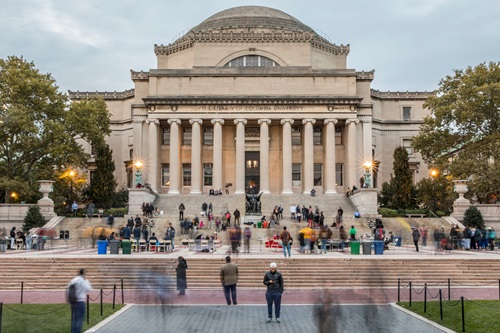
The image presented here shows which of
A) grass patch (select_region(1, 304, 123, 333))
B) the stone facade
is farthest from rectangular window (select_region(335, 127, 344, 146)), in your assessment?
grass patch (select_region(1, 304, 123, 333))

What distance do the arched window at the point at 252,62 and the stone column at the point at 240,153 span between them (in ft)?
34.3

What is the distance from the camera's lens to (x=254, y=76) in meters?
61.6

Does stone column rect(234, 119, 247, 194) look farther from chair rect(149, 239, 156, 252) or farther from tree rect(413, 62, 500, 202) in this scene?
chair rect(149, 239, 156, 252)

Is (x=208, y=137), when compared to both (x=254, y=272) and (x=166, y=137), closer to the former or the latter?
(x=166, y=137)

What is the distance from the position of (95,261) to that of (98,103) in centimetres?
3329

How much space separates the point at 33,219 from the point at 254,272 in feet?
79.3

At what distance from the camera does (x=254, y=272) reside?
26094 millimetres

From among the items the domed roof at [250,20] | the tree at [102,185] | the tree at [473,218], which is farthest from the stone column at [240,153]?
the tree at [473,218]

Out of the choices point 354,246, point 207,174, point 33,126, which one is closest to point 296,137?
point 207,174

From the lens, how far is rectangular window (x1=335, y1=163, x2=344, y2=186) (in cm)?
6312

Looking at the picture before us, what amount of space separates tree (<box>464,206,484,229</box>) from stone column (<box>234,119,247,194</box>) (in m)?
24.0

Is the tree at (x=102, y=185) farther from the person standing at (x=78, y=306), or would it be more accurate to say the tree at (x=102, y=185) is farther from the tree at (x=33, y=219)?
the person standing at (x=78, y=306)

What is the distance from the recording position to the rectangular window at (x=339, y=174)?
63.1 m

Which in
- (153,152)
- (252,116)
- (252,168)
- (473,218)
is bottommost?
(473,218)
